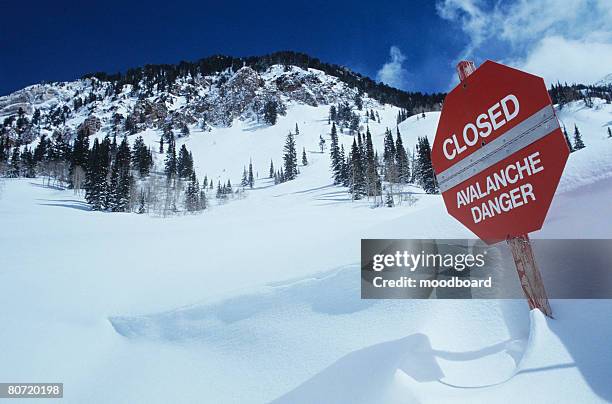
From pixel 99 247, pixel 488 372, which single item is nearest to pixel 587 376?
pixel 488 372

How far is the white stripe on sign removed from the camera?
2.00m

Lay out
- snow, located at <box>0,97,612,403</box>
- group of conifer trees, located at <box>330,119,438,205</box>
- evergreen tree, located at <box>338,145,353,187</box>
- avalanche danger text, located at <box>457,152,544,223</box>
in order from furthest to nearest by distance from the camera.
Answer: evergreen tree, located at <box>338,145,353,187</box>
group of conifer trees, located at <box>330,119,438,205</box>
snow, located at <box>0,97,612,403</box>
avalanche danger text, located at <box>457,152,544,223</box>

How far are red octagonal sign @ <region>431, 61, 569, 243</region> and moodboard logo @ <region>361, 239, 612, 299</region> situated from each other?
1084mm

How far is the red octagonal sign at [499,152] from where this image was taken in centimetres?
204

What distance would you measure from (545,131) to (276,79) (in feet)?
595

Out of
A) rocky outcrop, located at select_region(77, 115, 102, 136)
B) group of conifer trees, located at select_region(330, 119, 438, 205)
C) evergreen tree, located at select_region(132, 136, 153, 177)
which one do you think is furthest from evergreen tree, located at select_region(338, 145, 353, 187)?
rocky outcrop, located at select_region(77, 115, 102, 136)

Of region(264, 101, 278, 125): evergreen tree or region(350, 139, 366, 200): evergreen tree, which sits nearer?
region(350, 139, 366, 200): evergreen tree

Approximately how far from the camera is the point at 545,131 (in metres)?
2.00

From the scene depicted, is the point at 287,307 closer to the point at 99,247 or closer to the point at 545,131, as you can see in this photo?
the point at 545,131

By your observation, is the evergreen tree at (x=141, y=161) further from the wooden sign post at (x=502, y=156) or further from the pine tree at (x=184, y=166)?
the wooden sign post at (x=502, y=156)

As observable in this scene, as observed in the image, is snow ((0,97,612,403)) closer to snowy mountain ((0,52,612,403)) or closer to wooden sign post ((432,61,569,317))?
snowy mountain ((0,52,612,403))

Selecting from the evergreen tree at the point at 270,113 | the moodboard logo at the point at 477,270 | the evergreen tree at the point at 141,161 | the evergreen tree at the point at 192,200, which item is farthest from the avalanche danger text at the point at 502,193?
the evergreen tree at the point at 270,113

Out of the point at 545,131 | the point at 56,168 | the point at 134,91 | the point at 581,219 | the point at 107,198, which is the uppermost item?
the point at 134,91

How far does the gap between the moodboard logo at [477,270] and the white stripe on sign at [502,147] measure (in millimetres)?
1256
